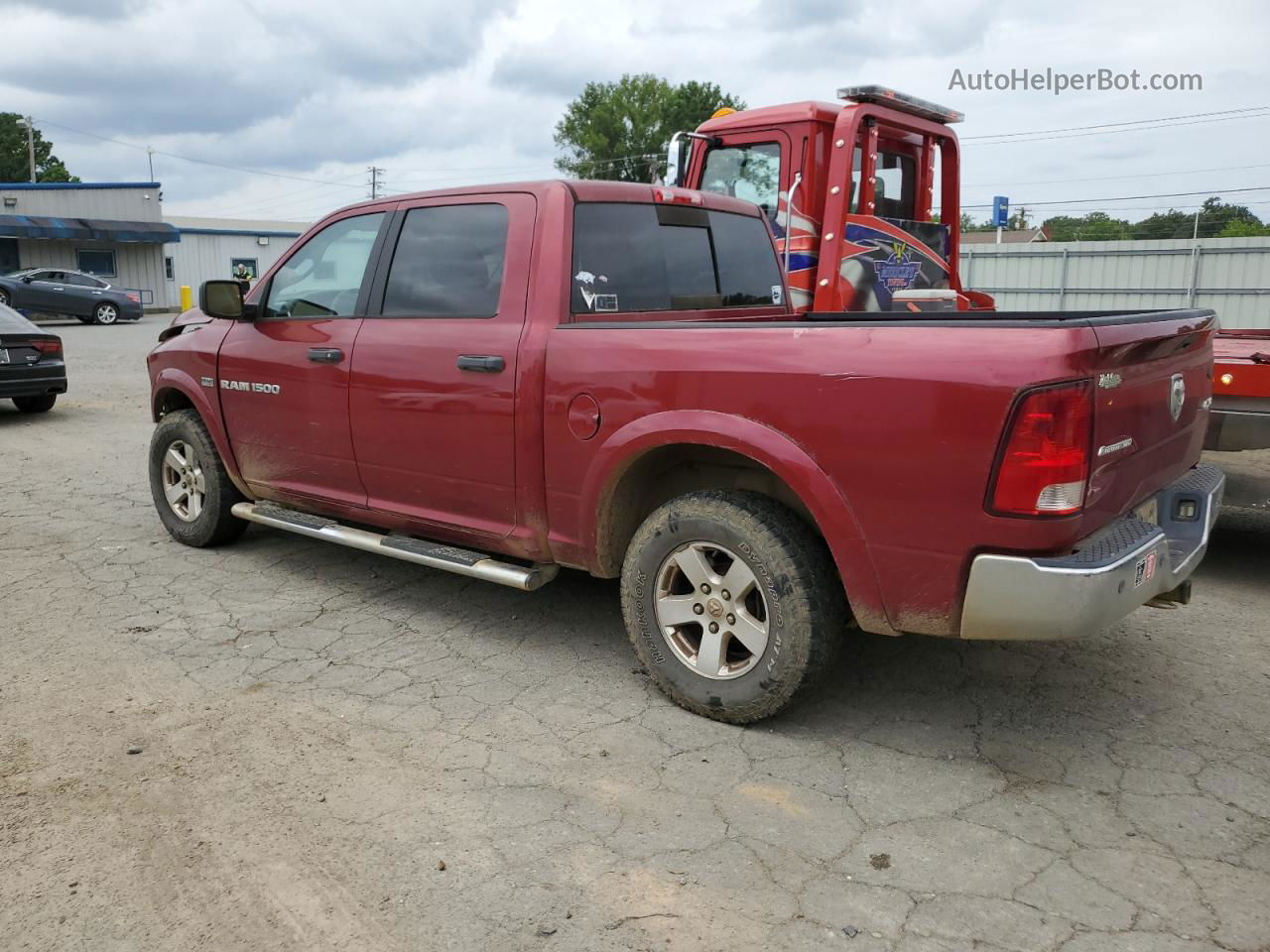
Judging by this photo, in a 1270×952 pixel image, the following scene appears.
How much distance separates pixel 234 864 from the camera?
277 centimetres

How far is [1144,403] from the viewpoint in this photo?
10.5 ft

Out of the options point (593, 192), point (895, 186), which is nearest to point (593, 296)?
point (593, 192)

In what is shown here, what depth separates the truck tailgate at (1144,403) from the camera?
291cm

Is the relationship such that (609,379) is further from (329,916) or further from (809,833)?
(329,916)

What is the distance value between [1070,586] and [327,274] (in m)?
3.61

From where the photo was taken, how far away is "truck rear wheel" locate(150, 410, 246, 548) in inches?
221

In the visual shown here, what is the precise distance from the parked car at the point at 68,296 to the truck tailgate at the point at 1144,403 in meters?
29.9

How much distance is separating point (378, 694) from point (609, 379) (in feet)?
4.90

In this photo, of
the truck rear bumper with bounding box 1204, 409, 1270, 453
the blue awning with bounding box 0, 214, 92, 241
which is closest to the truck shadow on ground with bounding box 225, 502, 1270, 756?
the truck rear bumper with bounding box 1204, 409, 1270, 453

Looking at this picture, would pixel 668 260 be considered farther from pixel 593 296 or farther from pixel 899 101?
pixel 899 101

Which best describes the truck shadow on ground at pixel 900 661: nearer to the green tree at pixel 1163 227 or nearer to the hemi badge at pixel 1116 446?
the hemi badge at pixel 1116 446

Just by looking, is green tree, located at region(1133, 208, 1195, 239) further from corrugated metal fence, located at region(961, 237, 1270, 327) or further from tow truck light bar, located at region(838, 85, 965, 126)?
tow truck light bar, located at region(838, 85, 965, 126)

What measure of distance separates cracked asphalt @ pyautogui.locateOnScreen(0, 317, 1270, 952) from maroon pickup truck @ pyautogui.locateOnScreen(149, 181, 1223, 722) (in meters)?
0.43

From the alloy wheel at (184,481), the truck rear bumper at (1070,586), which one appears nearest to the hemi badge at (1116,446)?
the truck rear bumper at (1070,586)
